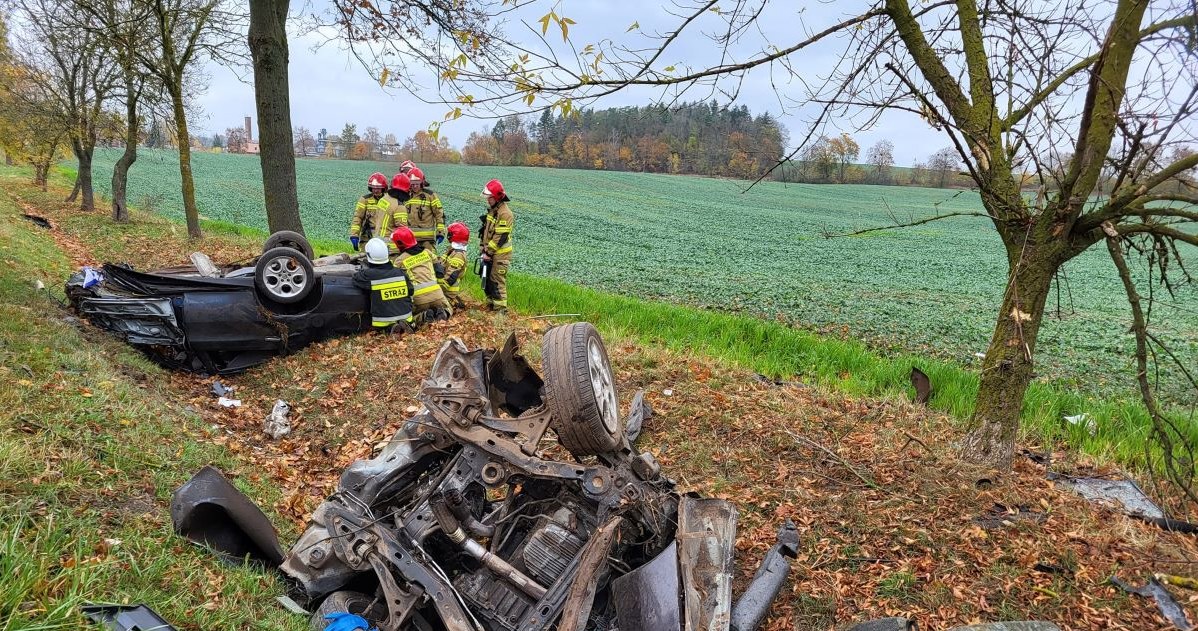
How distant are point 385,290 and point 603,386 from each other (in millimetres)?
4863

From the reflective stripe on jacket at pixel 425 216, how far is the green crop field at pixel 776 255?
16.7 ft

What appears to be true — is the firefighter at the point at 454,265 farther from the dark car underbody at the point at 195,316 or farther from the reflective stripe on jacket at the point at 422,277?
the dark car underbody at the point at 195,316

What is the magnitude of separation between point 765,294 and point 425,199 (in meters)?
7.95

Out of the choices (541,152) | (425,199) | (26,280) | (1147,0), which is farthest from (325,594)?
(541,152)

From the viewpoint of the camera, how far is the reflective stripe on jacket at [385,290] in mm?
7570

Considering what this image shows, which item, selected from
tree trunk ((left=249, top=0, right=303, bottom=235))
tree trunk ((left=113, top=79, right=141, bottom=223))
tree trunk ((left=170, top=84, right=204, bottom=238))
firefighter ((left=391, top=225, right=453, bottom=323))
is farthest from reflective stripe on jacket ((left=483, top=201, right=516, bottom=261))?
tree trunk ((left=113, top=79, right=141, bottom=223))

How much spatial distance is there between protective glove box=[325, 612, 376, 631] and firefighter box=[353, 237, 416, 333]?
5045 mm

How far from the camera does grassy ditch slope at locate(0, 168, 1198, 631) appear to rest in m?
2.88

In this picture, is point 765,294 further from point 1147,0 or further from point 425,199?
point 1147,0

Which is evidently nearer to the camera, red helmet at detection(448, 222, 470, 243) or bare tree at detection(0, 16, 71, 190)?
red helmet at detection(448, 222, 470, 243)

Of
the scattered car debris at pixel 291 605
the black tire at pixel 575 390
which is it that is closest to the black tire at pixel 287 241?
the scattered car debris at pixel 291 605

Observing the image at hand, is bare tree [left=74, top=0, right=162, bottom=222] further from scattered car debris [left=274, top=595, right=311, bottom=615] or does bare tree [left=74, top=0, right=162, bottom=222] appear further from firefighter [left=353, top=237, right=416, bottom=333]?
scattered car debris [left=274, top=595, right=311, bottom=615]

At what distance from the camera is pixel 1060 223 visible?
4.05 m

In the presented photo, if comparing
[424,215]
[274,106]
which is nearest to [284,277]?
[424,215]
